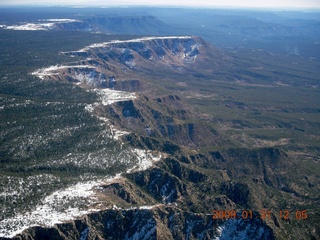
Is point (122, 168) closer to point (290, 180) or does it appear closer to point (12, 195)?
point (12, 195)

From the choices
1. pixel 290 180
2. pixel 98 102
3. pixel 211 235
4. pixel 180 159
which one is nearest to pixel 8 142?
pixel 98 102

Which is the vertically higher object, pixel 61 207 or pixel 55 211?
pixel 61 207

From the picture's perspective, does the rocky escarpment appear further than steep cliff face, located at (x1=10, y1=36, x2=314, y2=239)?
Yes

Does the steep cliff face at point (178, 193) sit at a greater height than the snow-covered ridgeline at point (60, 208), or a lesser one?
lesser

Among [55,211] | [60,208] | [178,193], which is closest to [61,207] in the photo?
[60,208]
